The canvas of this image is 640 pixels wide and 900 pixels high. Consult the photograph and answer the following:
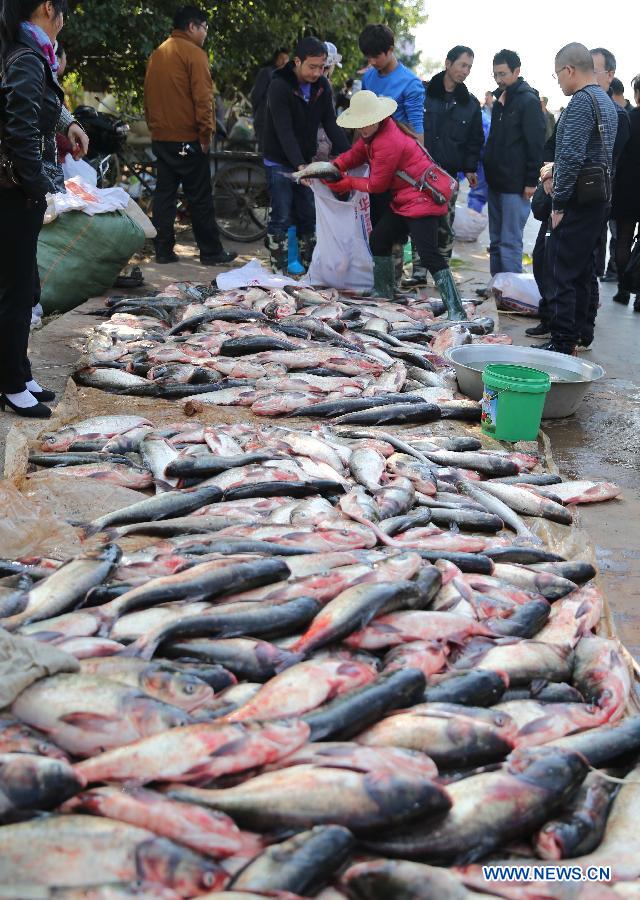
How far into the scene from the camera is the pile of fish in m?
5.84

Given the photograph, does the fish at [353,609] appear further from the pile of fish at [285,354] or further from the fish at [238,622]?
the pile of fish at [285,354]

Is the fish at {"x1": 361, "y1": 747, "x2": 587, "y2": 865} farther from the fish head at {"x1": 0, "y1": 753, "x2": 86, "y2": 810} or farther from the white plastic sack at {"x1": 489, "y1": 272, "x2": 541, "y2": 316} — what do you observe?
the white plastic sack at {"x1": 489, "y1": 272, "x2": 541, "y2": 316}

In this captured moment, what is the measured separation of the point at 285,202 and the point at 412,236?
217 centimetres

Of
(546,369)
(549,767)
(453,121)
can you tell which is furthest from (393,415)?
(453,121)

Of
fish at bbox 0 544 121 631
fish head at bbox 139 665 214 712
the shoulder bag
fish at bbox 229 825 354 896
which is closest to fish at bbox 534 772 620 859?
fish at bbox 229 825 354 896

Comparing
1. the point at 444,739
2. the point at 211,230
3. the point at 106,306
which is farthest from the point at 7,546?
the point at 211,230

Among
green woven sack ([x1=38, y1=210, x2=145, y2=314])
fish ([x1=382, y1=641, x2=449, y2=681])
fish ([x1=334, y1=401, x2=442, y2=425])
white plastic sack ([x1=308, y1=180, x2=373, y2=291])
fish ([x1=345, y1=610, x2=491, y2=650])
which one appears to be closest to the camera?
fish ([x1=382, y1=641, x2=449, y2=681])

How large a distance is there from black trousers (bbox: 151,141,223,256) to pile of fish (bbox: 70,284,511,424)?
2493mm

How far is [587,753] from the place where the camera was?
253 cm

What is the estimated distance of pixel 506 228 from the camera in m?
10.4

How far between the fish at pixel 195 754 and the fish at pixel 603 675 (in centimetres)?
109

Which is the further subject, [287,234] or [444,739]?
[287,234]

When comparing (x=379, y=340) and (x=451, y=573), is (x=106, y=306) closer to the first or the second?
(x=379, y=340)

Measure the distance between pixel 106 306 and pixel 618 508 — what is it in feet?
17.5
